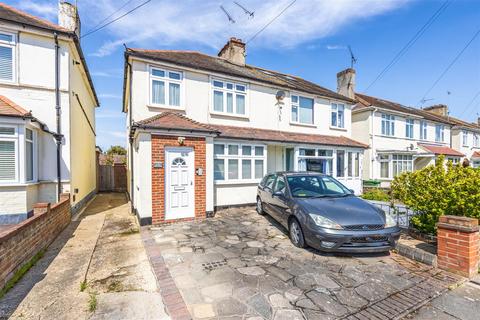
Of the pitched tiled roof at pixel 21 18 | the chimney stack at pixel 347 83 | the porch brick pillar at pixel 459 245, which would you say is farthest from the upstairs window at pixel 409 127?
the pitched tiled roof at pixel 21 18

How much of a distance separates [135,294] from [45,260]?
2.60 metres

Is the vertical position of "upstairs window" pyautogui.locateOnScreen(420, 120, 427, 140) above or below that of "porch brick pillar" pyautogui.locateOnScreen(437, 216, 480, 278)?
above

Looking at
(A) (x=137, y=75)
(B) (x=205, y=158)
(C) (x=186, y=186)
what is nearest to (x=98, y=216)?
(C) (x=186, y=186)

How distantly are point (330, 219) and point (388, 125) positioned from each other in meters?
17.2

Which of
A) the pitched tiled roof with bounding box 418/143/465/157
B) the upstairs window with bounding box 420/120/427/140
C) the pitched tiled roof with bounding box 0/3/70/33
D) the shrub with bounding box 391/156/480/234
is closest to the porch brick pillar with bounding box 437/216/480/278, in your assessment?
the shrub with bounding box 391/156/480/234

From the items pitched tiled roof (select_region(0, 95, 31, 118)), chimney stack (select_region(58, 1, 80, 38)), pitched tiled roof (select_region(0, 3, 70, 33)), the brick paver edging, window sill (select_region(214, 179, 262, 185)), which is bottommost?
the brick paver edging

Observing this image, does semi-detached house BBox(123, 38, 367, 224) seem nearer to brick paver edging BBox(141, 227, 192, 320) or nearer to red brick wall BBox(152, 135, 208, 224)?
red brick wall BBox(152, 135, 208, 224)

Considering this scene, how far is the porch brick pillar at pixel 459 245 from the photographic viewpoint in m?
3.63

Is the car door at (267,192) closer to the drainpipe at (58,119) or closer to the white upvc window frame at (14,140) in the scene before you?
the drainpipe at (58,119)

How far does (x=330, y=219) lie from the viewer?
4332 millimetres

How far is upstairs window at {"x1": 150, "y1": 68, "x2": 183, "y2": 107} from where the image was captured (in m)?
8.74

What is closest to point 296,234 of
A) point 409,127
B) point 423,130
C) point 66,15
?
point 66,15

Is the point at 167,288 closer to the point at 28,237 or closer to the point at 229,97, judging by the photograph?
the point at 28,237

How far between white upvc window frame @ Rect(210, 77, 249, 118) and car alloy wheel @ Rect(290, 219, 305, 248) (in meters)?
6.37
